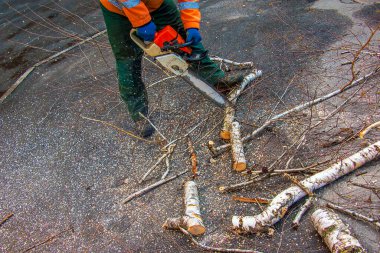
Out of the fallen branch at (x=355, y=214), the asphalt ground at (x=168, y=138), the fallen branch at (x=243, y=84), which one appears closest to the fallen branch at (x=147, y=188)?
the asphalt ground at (x=168, y=138)

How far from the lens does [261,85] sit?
3594mm

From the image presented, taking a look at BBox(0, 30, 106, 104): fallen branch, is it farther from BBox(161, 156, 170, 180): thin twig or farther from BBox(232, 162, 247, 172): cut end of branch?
Answer: BBox(232, 162, 247, 172): cut end of branch

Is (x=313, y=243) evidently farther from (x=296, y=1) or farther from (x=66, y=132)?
(x=296, y=1)

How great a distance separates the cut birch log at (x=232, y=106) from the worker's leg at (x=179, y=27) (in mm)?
225

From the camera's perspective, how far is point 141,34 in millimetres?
2766

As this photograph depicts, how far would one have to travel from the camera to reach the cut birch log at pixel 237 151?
273cm

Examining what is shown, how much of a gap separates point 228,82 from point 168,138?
0.84 meters

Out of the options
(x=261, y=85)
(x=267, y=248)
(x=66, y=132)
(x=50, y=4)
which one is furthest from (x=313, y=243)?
(x=50, y=4)

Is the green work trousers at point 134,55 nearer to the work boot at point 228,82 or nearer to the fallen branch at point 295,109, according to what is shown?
the work boot at point 228,82

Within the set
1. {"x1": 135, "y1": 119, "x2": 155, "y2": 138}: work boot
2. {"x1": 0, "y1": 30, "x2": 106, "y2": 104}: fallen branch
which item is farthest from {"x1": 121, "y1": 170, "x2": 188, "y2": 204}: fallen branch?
{"x1": 0, "y1": 30, "x2": 106, "y2": 104}: fallen branch

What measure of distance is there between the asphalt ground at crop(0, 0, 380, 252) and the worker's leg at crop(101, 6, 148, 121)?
0.84 ft

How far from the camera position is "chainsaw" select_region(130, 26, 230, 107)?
281 cm

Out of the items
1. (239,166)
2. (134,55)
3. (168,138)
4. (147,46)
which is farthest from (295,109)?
(134,55)

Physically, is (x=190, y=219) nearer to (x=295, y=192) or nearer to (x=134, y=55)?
(x=295, y=192)
